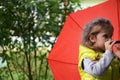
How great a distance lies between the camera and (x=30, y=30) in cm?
450

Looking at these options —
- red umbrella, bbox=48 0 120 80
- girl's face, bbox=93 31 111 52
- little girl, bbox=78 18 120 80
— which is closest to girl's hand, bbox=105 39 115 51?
little girl, bbox=78 18 120 80

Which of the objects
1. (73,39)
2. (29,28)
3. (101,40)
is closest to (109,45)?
(101,40)

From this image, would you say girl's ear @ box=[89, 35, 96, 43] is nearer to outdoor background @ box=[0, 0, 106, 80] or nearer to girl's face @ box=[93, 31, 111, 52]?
girl's face @ box=[93, 31, 111, 52]

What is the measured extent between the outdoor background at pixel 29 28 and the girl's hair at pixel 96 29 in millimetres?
1500

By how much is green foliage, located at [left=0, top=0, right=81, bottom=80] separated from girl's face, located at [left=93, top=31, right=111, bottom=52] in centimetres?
157

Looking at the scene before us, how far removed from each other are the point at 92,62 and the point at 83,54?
138 mm

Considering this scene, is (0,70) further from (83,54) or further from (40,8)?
(83,54)

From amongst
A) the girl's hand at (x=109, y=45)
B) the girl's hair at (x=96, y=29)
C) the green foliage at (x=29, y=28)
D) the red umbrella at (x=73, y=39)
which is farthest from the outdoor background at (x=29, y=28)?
the girl's hand at (x=109, y=45)

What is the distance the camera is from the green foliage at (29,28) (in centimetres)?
431

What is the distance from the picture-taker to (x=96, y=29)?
8.64 feet

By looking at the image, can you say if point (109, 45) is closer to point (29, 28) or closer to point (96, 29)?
point (96, 29)

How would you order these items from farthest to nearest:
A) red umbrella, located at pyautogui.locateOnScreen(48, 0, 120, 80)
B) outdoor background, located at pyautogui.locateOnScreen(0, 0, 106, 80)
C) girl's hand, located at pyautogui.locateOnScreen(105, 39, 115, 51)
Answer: outdoor background, located at pyautogui.locateOnScreen(0, 0, 106, 80), red umbrella, located at pyautogui.locateOnScreen(48, 0, 120, 80), girl's hand, located at pyautogui.locateOnScreen(105, 39, 115, 51)

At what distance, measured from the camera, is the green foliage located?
4.31 m

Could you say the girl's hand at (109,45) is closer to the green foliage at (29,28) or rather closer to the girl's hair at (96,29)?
Answer: the girl's hair at (96,29)
